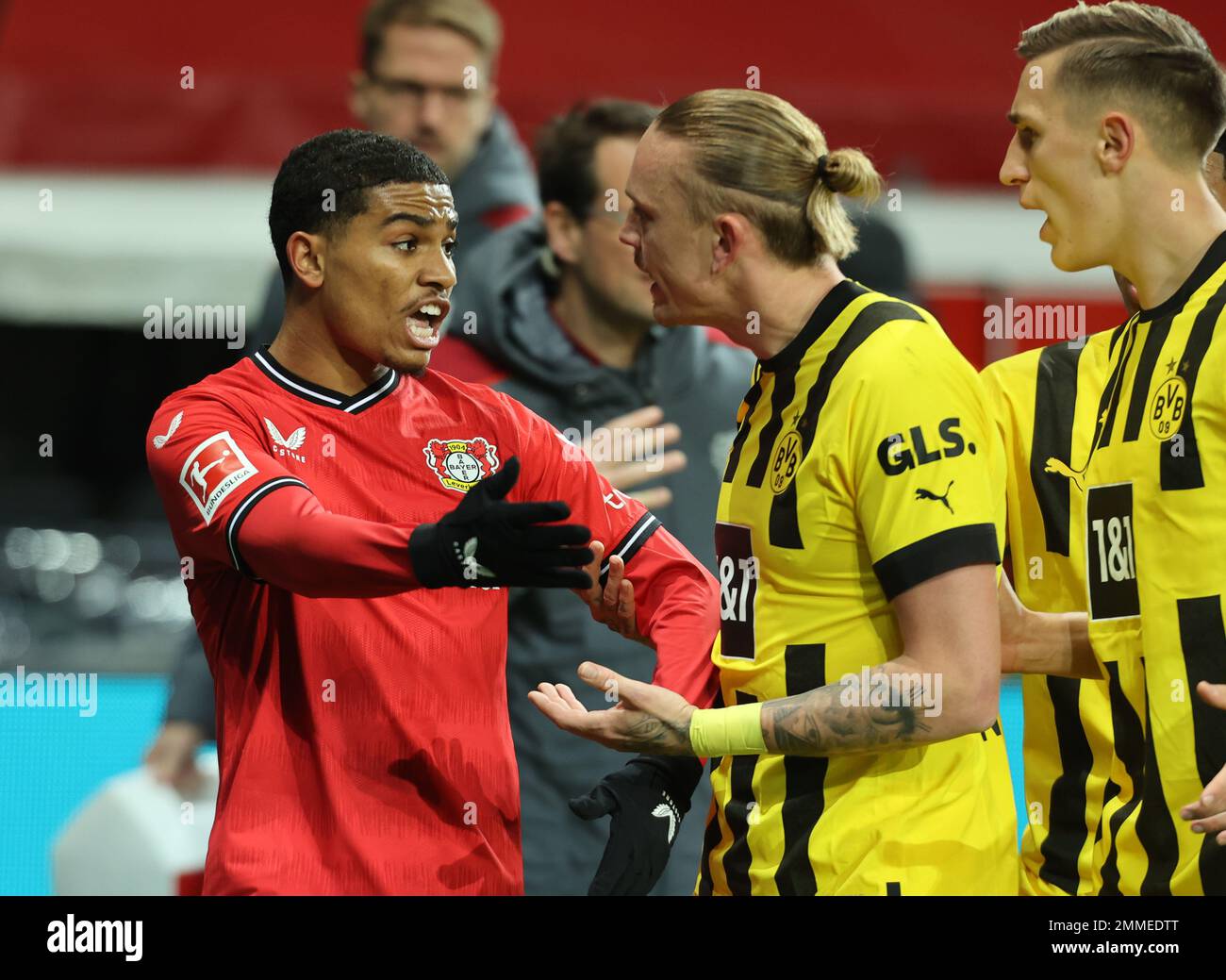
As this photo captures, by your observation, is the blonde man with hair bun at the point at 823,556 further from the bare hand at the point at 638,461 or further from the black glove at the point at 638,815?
the bare hand at the point at 638,461

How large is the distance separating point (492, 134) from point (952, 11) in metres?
5.38

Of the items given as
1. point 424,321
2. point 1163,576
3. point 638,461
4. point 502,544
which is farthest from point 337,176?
point 1163,576

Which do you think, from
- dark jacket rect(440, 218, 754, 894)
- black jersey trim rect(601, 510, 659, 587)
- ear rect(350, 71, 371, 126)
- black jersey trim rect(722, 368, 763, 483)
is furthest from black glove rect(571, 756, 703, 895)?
ear rect(350, 71, 371, 126)

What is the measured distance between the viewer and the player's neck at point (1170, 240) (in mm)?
2395

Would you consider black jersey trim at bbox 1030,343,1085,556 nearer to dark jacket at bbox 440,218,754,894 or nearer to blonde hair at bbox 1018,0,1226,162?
blonde hair at bbox 1018,0,1226,162

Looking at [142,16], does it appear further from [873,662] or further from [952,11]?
[873,662]

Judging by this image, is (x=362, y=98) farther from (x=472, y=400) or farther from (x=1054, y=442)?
(x=1054, y=442)

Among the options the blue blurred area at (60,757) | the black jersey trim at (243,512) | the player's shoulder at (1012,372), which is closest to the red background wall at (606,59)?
the blue blurred area at (60,757)

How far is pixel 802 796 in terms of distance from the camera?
7.11 ft

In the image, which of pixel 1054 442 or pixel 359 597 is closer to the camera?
pixel 359 597

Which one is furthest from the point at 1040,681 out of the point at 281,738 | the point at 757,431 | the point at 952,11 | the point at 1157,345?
the point at 952,11

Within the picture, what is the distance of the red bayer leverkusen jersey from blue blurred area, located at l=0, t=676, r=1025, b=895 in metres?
3.31

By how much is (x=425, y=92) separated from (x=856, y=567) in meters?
2.80

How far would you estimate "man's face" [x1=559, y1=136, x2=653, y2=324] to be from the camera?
12.7ft
